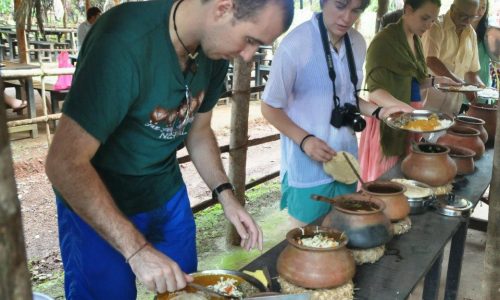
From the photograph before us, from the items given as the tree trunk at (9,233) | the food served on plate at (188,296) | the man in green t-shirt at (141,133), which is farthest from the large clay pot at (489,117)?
the tree trunk at (9,233)

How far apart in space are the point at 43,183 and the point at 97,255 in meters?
4.64

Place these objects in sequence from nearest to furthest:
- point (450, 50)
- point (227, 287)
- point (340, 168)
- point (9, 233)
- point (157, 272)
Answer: point (9, 233), point (157, 272), point (227, 287), point (340, 168), point (450, 50)

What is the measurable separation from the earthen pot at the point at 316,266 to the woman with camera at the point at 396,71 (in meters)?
1.63

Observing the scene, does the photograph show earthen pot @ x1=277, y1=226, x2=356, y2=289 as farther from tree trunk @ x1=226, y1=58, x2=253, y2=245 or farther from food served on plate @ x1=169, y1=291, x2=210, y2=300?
tree trunk @ x1=226, y1=58, x2=253, y2=245

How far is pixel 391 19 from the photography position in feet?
13.4

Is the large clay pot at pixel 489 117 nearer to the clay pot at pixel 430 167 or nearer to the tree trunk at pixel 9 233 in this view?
the clay pot at pixel 430 167

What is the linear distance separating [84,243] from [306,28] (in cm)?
144

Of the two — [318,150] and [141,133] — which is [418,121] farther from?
[141,133]

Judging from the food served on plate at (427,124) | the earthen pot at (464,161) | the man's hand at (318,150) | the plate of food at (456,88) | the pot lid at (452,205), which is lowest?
the pot lid at (452,205)

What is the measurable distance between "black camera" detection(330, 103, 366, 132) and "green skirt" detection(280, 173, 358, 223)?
1.02ft

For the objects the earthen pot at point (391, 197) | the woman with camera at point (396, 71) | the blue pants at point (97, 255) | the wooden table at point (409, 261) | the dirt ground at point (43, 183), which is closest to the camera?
the wooden table at point (409, 261)

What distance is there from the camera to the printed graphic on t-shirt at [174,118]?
5.02 ft

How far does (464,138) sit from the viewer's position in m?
2.90

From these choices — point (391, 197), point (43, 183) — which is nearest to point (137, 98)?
point (391, 197)
